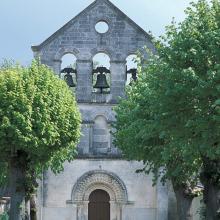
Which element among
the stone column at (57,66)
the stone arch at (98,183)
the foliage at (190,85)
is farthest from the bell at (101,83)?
the foliage at (190,85)

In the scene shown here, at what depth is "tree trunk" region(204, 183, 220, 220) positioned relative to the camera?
2161 cm

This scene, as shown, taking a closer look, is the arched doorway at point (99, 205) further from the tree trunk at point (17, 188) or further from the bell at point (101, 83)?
the tree trunk at point (17, 188)

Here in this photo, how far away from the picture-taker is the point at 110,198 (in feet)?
106

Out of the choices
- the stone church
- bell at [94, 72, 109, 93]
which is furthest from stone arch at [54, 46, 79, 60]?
bell at [94, 72, 109, 93]

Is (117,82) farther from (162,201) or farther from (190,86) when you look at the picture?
(190,86)

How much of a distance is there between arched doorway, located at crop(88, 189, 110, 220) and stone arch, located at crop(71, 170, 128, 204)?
601 mm

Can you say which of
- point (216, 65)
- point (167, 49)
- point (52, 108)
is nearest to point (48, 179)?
point (52, 108)

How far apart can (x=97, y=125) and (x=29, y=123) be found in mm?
8691

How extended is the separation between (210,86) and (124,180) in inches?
663

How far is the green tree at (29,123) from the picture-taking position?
23.2 metres

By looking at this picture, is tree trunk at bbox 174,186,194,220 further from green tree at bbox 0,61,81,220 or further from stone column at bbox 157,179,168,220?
stone column at bbox 157,179,168,220

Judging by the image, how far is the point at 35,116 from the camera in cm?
2367

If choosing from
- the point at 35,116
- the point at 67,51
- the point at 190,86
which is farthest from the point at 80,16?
the point at 190,86

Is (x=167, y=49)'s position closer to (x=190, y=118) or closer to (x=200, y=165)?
(x=190, y=118)
